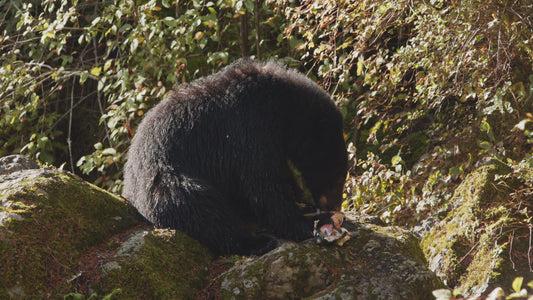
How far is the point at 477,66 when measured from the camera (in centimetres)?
446

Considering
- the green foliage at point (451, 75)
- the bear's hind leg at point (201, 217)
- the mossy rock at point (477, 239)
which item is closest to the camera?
the bear's hind leg at point (201, 217)

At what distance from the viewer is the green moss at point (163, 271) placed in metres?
2.74

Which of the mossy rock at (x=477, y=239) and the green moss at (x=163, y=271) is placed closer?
the green moss at (x=163, y=271)

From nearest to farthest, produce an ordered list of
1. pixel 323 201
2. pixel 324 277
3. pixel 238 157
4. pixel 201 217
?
1. pixel 324 277
2. pixel 201 217
3. pixel 238 157
4. pixel 323 201

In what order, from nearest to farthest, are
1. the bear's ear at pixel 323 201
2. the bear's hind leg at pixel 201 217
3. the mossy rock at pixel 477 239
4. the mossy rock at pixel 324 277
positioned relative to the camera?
the mossy rock at pixel 324 277, the bear's hind leg at pixel 201 217, the mossy rock at pixel 477 239, the bear's ear at pixel 323 201

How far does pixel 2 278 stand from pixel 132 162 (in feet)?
4.61

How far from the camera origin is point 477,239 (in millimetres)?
4090

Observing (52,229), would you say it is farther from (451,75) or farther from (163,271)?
(451,75)

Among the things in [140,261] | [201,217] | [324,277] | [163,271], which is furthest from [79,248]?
[324,277]

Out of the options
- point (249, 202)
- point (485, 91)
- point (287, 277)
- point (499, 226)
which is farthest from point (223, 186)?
point (485, 91)

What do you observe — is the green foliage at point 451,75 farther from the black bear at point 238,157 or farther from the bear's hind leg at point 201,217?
the bear's hind leg at point 201,217

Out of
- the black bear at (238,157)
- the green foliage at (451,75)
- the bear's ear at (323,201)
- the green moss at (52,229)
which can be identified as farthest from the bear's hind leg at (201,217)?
the green foliage at (451,75)

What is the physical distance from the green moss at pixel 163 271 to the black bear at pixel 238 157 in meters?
0.16

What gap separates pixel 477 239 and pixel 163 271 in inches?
95.4
